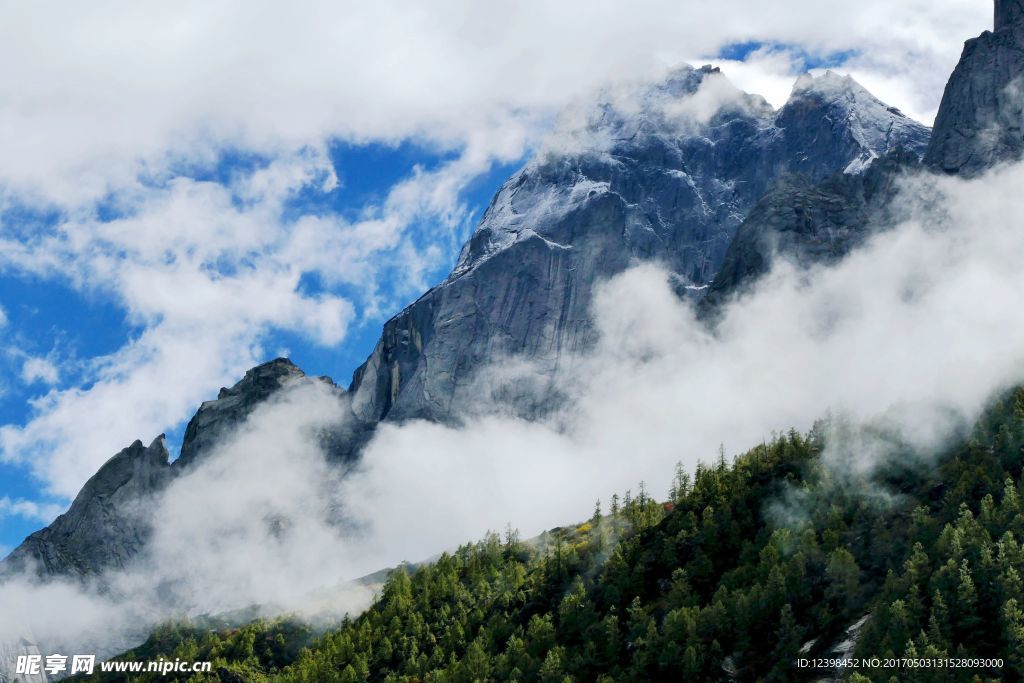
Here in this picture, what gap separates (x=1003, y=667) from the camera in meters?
143

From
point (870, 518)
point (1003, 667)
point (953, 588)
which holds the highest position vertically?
point (870, 518)

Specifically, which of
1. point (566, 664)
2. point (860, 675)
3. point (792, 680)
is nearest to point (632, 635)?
point (566, 664)

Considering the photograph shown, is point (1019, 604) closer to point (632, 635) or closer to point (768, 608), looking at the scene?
point (768, 608)

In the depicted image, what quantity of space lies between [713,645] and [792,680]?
58.1 ft

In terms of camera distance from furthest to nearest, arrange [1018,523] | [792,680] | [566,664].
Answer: [566,664]
[1018,523]
[792,680]

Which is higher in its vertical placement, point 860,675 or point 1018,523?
point 1018,523

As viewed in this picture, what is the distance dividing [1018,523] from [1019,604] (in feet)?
71.3

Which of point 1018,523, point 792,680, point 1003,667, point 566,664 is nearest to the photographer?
point 1003,667

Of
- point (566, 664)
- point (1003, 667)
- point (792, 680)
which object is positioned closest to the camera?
point (1003, 667)

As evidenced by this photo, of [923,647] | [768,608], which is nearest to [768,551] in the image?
[768,608]

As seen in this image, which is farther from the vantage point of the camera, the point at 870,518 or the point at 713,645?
the point at 870,518

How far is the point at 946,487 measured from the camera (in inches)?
7731

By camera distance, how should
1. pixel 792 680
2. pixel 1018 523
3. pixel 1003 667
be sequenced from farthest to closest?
pixel 1018 523 → pixel 792 680 → pixel 1003 667

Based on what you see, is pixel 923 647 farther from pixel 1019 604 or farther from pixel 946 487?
pixel 946 487
